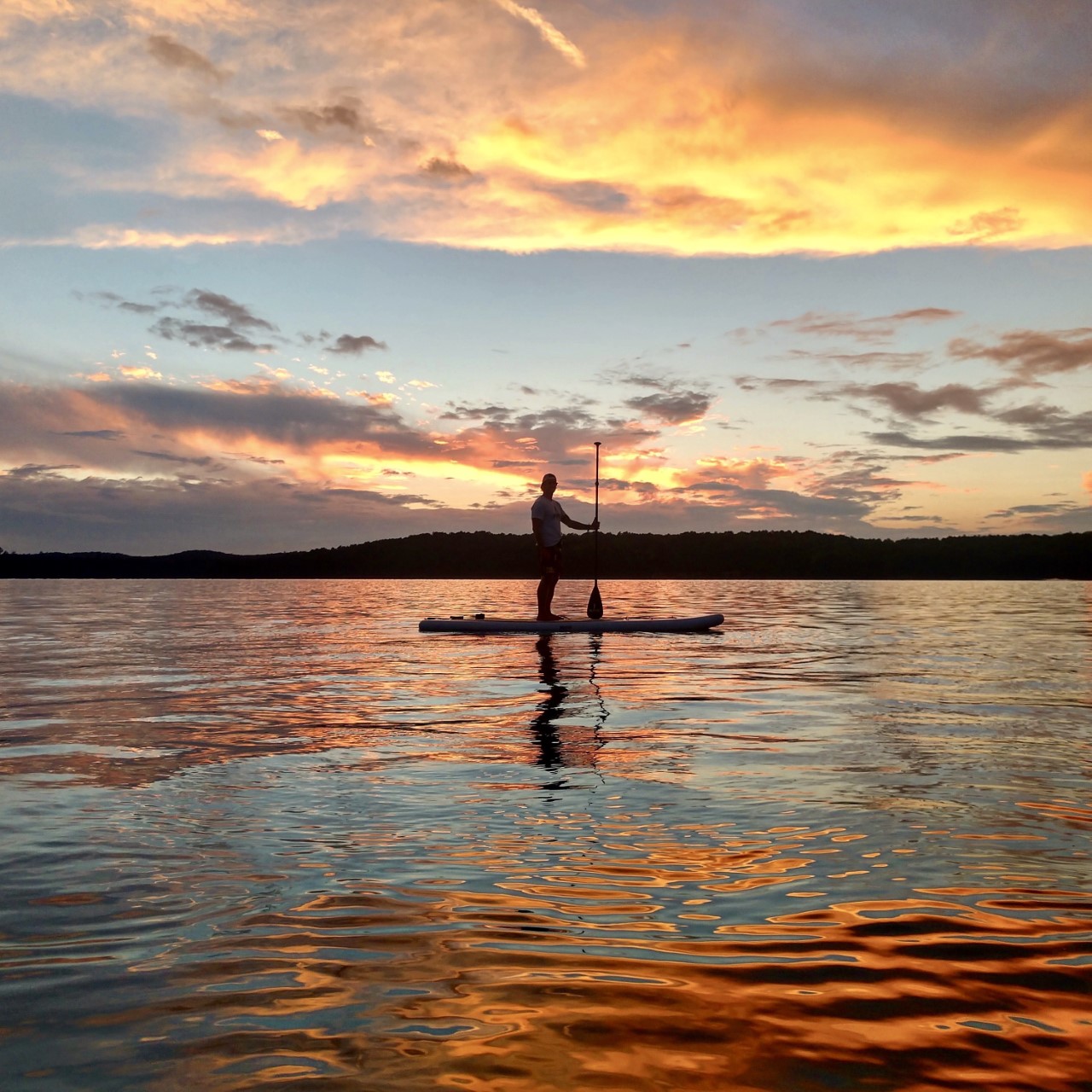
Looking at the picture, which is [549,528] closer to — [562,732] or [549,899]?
[562,732]

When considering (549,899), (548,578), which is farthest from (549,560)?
(549,899)

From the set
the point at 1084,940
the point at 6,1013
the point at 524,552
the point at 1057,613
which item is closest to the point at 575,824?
the point at 1084,940

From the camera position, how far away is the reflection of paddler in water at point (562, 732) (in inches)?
292

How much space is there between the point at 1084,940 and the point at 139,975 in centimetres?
355

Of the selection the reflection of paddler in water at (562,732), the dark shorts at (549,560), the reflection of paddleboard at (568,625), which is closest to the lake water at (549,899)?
the reflection of paddler in water at (562,732)

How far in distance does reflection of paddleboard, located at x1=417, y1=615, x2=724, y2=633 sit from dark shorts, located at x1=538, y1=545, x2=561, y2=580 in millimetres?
1089

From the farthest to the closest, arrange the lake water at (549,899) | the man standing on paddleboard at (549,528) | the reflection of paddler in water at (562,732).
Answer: the man standing on paddleboard at (549,528) < the reflection of paddler in water at (562,732) < the lake water at (549,899)

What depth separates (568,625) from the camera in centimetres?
2031

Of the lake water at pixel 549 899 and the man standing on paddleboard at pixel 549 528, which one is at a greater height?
the man standing on paddleboard at pixel 549 528

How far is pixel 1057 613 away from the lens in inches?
1334

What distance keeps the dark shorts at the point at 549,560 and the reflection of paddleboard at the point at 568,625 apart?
1.09 metres

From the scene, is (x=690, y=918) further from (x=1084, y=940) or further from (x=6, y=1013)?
(x=6, y=1013)

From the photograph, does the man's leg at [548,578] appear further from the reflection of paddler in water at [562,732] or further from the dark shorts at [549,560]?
the reflection of paddler in water at [562,732]

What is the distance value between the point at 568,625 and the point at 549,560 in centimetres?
147
